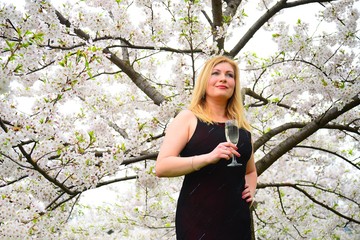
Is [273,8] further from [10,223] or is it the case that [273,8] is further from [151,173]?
[10,223]

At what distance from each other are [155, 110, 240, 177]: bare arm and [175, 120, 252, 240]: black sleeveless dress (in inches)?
2.0

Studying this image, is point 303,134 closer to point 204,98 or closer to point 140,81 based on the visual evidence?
point 140,81

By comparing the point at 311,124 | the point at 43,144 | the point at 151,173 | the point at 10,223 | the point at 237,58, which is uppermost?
the point at 237,58

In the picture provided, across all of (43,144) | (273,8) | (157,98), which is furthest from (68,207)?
(273,8)

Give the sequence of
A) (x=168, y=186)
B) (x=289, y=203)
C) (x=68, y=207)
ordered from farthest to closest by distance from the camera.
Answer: (x=168, y=186) < (x=289, y=203) < (x=68, y=207)

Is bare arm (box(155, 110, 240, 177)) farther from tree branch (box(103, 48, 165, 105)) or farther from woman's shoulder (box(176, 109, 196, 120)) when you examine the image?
tree branch (box(103, 48, 165, 105))

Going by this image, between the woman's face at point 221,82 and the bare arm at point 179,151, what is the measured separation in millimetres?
201

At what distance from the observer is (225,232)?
74.0 inches

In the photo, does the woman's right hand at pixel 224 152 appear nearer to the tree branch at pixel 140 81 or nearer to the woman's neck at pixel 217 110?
the woman's neck at pixel 217 110

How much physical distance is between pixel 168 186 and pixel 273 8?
4635mm

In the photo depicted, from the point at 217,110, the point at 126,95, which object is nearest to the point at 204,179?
the point at 217,110

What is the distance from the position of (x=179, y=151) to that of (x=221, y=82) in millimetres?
470

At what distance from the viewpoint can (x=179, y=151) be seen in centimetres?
194

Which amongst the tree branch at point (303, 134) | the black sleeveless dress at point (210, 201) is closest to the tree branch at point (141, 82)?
the tree branch at point (303, 134)
